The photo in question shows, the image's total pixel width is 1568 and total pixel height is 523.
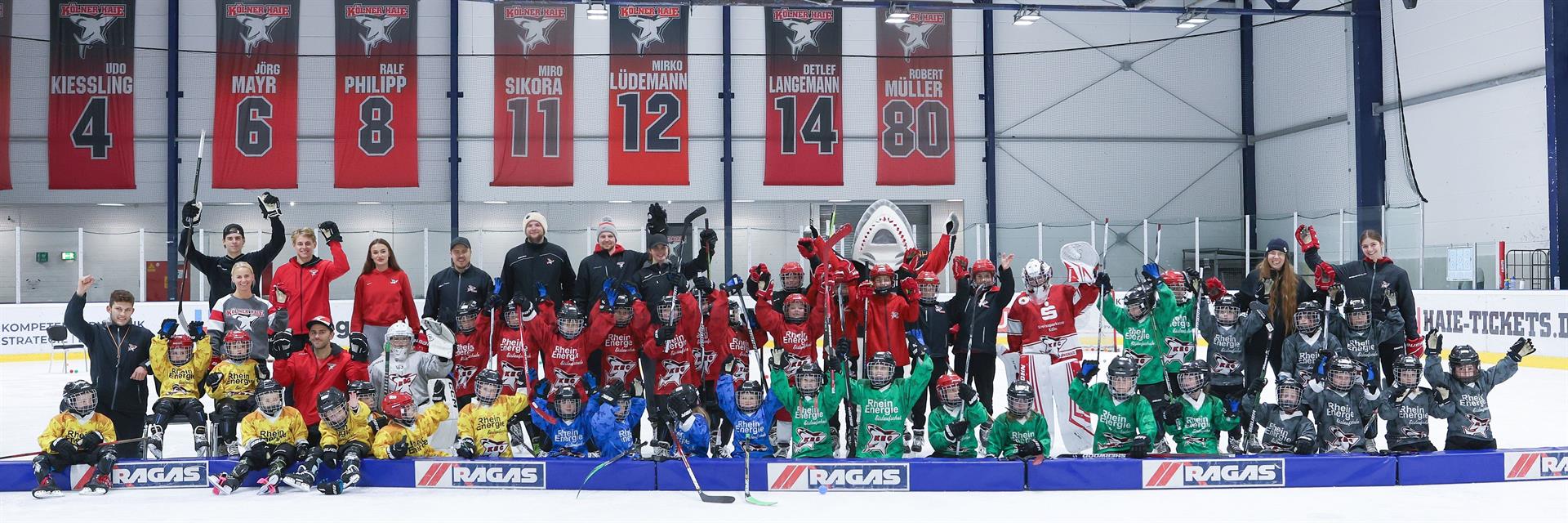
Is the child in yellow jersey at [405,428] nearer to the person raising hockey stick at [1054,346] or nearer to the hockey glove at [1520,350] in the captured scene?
the person raising hockey stick at [1054,346]

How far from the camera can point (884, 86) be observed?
1739cm

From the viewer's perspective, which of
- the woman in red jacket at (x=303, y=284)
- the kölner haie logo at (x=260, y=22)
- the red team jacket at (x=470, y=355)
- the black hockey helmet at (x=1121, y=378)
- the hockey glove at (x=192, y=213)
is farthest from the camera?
the kölner haie logo at (x=260, y=22)

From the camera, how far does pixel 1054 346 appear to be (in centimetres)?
575

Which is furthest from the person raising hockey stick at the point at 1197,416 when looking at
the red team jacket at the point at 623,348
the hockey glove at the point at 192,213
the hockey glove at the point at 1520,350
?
the hockey glove at the point at 192,213

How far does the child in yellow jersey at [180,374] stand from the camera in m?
5.47

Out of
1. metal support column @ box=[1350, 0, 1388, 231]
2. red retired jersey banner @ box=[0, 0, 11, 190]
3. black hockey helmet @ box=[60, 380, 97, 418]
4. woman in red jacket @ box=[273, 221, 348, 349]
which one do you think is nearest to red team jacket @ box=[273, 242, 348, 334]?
woman in red jacket @ box=[273, 221, 348, 349]

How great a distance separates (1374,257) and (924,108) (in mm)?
11665

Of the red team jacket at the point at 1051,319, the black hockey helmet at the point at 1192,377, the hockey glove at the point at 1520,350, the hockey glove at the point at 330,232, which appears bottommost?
the black hockey helmet at the point at 1192,377

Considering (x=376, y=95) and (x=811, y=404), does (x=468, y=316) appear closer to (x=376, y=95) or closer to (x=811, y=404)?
(x=811, y=404)

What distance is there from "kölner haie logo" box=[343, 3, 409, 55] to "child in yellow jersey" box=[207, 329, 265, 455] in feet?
39.2

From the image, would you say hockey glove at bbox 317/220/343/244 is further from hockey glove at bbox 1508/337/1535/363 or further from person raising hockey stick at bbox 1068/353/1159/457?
hockey glove at bbox 1508/337/1535/363

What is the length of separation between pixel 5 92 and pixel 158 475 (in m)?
14.1

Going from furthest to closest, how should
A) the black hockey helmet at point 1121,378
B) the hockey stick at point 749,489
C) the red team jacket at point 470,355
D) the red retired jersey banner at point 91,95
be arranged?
the red retired jersey banner at point 91,95 < the red team jacket at point 470,355 < the black hockey helmet at point 1121,378 < the hockey stick at point 749,489

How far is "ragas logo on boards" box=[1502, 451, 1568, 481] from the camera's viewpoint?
5168mm
